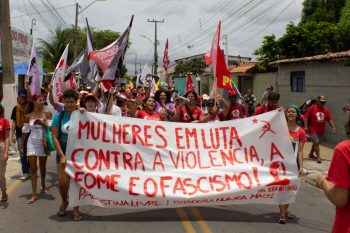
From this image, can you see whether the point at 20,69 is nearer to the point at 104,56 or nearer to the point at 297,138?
the point at 104,56

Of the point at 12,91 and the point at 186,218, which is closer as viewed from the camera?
the point at 186,218

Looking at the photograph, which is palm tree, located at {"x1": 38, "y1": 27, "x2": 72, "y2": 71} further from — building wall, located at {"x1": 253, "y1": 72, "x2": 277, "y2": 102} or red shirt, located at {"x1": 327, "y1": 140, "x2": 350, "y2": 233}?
red shirt, located at {"x1": 327, "y1": 140, "x2": 350, "y2": 233}

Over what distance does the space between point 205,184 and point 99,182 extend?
1345 mm

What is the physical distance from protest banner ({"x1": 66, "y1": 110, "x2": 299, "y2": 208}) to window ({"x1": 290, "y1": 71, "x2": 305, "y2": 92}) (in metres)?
11.7

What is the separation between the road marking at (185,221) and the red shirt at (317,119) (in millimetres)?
6078

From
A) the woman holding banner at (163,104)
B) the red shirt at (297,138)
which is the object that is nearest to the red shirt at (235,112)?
the woman holding banner at (163,104)

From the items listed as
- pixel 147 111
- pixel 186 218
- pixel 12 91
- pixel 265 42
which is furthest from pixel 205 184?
pixel 265 42

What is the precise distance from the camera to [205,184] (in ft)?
18.3

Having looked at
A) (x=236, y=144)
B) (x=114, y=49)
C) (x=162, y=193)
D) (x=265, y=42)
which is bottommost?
(x=162, y=193)

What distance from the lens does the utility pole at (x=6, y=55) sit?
37.8 feet

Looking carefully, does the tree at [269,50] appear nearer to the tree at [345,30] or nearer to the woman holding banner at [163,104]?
the tree at [345,30]

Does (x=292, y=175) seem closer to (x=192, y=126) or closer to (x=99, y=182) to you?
(x=192, y=126)

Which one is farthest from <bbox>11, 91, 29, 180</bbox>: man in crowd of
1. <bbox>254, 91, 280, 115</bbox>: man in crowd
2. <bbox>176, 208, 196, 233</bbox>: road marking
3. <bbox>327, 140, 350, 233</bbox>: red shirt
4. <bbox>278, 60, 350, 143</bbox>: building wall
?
<bbox>278, 60, 350, 143</bbox>: building wall

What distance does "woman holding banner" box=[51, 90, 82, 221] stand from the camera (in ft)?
18.1
